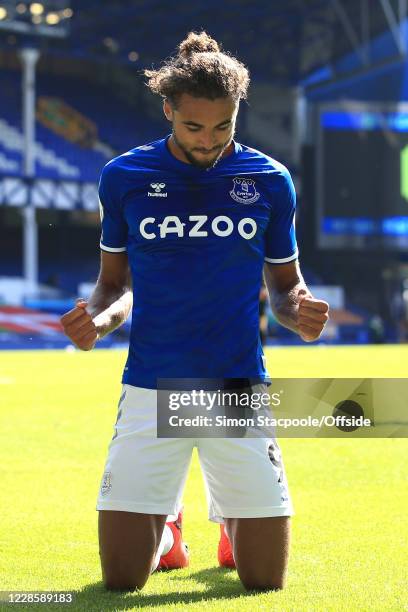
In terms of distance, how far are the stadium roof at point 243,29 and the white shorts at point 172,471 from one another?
34147 millimetres

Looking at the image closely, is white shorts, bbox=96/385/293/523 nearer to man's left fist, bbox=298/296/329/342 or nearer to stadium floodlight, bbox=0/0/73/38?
man's left fist, bbox=298/296/329/342

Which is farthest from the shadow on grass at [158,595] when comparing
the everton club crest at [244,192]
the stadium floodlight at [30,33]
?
the stadium floodlight at [30,33]

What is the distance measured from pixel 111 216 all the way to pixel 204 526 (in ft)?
7.32

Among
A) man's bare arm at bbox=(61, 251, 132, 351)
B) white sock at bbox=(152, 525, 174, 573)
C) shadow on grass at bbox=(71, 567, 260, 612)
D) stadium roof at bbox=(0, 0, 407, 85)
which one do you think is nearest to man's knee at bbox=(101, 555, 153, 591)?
shadow on grass at bbox=(71, 567, 260, 612)

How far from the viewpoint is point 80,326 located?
412 centimetres

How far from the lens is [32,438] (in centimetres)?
1007

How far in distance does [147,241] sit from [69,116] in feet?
126

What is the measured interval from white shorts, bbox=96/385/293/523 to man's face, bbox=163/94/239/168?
99cm

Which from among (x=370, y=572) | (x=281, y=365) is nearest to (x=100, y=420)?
(x=370, y=572)

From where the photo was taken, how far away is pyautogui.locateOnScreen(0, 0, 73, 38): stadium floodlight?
36656 millimetres

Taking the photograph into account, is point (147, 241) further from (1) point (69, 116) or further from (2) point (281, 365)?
(1) point (69, 116)

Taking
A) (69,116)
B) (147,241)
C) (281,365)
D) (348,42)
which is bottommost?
(281,365)

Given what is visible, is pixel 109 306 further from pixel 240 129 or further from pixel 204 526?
pixel 240 129

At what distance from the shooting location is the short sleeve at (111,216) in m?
4.63
